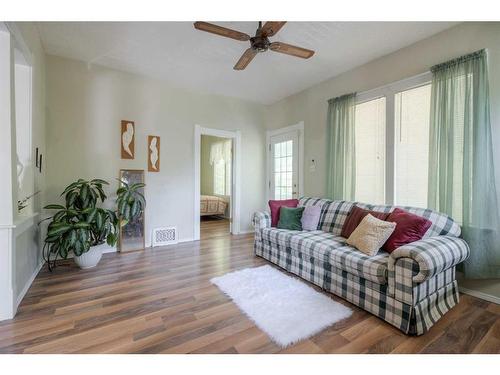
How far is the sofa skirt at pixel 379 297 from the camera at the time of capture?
168 centimetres

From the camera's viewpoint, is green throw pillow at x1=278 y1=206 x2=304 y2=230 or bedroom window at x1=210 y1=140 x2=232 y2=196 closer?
green throw pillow at x1=278 y1=206 x2=304 y2=230

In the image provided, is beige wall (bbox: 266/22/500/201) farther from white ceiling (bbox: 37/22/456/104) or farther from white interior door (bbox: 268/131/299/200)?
white interior door (bbox: 268/131/299/200)

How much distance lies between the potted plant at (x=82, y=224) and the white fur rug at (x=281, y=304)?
1.54 meters

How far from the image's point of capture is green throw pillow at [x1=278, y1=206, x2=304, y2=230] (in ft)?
10.3

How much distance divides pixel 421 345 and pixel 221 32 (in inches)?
111

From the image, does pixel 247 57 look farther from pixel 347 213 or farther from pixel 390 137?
pixel 347 213

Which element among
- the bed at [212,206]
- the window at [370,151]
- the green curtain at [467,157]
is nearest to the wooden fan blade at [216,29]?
the window at [370,151]

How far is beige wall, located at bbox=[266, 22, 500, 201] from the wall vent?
2.44m

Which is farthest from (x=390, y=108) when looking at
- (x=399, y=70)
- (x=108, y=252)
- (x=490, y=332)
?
(x=108, y=252)

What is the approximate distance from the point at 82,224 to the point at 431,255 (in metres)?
3.32

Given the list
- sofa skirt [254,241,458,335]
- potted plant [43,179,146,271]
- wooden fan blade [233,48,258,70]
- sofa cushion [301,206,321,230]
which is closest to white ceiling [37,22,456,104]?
wooden fan blade [233,48,258,70]

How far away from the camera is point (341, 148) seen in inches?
134

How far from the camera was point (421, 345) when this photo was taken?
1.57 metres

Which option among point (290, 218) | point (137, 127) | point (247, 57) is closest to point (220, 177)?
point (137, 127)
